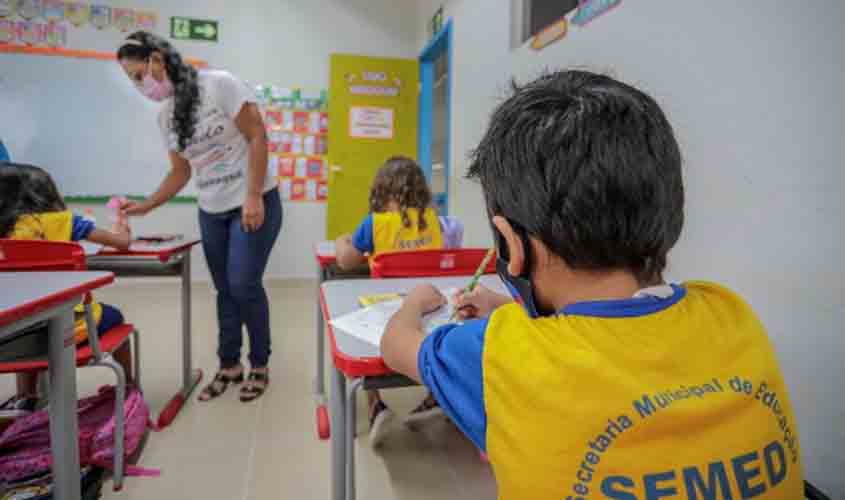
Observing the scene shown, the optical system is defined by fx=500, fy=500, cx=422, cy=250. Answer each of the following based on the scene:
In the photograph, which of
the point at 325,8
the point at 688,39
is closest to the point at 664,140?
the point at 688,39

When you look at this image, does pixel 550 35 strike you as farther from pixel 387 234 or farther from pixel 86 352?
pixel 86 352

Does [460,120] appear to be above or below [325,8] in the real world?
below

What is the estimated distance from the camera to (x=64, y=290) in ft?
3.39

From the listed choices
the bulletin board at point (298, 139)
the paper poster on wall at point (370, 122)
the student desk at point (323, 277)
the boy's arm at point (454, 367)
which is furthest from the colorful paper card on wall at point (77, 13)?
the boy's arm at point (454, 367)

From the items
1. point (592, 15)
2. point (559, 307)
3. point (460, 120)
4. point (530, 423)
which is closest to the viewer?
point (530, 423)

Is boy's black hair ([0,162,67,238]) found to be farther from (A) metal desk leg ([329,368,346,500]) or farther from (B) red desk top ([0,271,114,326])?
(A) metal desk leg ([329,368,346,500])

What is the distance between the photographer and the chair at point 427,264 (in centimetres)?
137

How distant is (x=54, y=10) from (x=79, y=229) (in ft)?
10.6

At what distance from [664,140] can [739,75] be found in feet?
2.67

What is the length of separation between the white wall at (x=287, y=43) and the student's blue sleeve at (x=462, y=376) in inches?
161

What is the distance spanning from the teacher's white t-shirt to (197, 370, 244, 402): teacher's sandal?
0.72m

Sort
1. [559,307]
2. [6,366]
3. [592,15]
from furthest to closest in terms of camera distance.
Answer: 1. [592,15]
2. [6,366]
3. [559,307]

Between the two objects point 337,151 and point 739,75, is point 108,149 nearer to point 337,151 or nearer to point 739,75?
point 337,151

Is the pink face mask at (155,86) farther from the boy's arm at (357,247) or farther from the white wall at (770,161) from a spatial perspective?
the white wall at (770,161)
